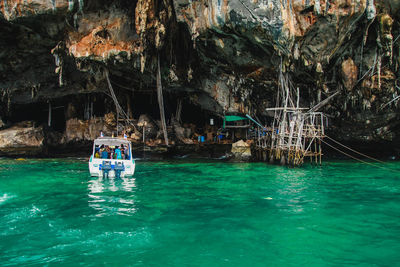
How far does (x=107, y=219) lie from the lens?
884 cm

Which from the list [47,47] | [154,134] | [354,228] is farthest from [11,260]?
[154,134]

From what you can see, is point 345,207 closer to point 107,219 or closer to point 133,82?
point 107,219

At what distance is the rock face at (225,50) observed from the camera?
18.1m

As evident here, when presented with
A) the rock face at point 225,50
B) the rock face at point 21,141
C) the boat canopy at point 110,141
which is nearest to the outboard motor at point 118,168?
the boat canopy at point 110,141

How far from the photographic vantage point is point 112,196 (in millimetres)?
11789

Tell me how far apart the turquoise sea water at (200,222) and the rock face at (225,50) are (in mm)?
8680

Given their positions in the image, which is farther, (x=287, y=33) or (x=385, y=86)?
(x=385, y=86)

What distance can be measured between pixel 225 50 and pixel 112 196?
13.2 meters

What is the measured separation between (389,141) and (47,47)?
2803 centimetres

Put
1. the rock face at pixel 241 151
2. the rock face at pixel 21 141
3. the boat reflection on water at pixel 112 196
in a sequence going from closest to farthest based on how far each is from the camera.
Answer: the boat reflection on water at pixel 112 196
the rock face at pixel 241 151
the rock face at pixel 21 141

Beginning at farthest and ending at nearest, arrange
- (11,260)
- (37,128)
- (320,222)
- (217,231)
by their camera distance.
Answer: (37,128) → (320,222) → (217,231) → (11,260)

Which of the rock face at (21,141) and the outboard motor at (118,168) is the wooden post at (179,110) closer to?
the rock face at (21,141)

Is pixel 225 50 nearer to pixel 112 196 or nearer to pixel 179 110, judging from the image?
pixel 179 110

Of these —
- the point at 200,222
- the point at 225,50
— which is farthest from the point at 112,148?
the point at 200,222
